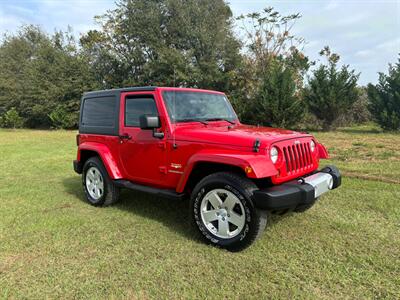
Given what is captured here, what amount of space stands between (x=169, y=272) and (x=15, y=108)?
89.4ft

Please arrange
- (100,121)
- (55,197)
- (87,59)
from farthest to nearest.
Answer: (87,59)
(55,197)
(100,121)

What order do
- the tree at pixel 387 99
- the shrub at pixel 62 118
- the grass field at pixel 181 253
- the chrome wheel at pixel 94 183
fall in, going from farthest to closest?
the shrub at pixel 62 118, the tree at pixel 387 99, the chrome wheel at pixel 94 183, the grass field at pixel 181 253

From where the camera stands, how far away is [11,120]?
75.6 ft

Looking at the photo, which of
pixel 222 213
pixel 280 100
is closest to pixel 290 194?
pixel 222 213

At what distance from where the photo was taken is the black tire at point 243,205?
Answer: 3.08 m

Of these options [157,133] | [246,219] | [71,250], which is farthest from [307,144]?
[71,250]

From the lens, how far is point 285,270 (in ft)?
9.51

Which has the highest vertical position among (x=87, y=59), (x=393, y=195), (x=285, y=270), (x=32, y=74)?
(x=87, y=59)

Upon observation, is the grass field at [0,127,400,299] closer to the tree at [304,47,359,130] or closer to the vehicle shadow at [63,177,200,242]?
the vehicle shadow at [63,177,200,242]

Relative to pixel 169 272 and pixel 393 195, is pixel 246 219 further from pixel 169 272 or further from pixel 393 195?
pixel 393 195

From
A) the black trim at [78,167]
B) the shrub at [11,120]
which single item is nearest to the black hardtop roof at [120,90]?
the black trim at [78,167]

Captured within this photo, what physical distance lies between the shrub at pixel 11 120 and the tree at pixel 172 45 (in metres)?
7.48

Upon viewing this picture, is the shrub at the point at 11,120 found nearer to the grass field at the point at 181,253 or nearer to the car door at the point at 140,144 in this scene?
the grass field at the point at 181,253

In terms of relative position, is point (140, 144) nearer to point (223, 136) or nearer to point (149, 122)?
point (149, 122)
